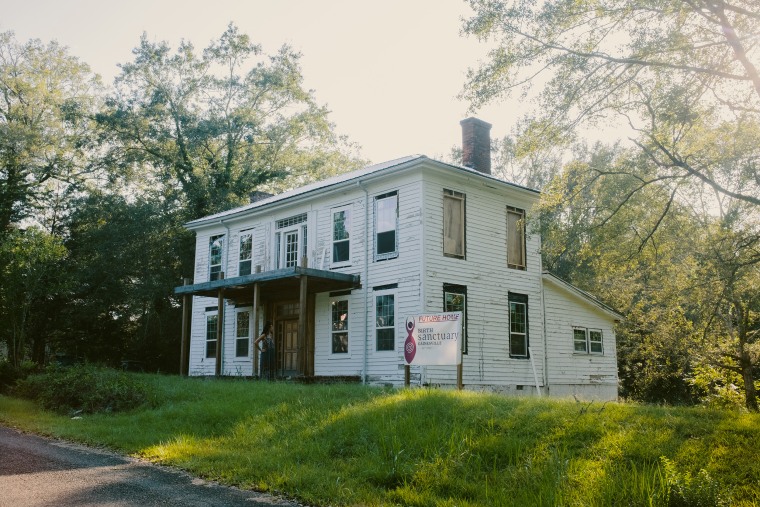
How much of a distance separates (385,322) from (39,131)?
2721cm

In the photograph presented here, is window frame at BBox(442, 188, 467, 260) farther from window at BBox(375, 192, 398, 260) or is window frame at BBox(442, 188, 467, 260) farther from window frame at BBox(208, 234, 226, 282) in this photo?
window frame at BBox(208, 234, 226, 282)

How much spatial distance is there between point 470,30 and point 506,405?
8.22 m

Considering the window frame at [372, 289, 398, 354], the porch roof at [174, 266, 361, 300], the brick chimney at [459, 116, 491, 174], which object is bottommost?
the window frame at [372, 289, 398, 354]

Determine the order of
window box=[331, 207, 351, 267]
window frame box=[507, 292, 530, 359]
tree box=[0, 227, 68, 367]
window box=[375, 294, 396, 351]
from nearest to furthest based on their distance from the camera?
window box=[375, 294, 396, 351]
window frame box=[507, 292, 530, 359]
window box=[331, 207, 351, 267]
tree box=[0, 227, 68, 367]

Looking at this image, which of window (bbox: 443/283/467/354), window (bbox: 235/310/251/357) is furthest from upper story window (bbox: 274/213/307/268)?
window (bbox: 443/283/467/354)

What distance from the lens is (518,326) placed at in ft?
64.4

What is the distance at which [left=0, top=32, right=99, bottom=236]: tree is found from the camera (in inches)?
1352

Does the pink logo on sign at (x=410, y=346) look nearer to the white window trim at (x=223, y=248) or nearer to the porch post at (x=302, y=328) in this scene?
the porch post at (x=302, y=328)

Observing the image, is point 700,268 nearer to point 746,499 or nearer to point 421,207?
point 421,207

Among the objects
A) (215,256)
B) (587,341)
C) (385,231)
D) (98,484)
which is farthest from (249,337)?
(98,484)

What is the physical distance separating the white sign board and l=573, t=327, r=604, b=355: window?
32.1 ft

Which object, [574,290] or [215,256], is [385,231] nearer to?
[574,290]

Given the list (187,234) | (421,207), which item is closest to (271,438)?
(421,207)

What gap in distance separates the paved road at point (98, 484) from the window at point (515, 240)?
1338 cm
